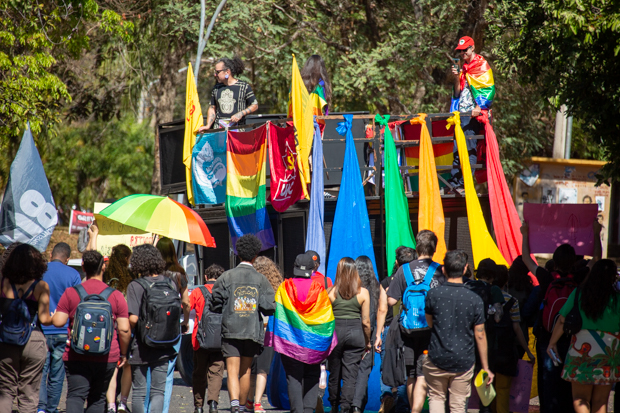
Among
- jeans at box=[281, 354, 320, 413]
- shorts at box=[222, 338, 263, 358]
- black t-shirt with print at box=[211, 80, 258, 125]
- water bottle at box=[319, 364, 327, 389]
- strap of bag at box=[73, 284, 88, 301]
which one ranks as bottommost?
water bottle at box=[319, 364, 327, 389]

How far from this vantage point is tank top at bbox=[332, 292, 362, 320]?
260 inches

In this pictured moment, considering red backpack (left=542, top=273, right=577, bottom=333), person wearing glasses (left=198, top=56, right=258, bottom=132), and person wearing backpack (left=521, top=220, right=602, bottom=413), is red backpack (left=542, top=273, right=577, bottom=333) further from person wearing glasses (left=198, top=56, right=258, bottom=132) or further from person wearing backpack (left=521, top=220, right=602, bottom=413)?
person wearing glasses (left=198, top=56, right=258, bottom=132)

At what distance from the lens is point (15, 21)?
1330 centimetres

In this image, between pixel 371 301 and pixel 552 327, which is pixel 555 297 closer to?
pixel 552 327

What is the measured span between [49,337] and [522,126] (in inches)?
476

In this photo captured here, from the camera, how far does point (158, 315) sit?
18.7 feet

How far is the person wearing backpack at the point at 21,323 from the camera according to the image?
5.25 meters

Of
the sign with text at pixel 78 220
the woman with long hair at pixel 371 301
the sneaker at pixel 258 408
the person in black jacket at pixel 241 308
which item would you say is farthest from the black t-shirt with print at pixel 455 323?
the sign with text at pixel 78 220

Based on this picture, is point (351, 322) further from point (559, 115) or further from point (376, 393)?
point (559, 115)

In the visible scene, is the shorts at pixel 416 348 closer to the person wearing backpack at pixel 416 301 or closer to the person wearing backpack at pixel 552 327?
the person wearing backpack at pixel 416 301

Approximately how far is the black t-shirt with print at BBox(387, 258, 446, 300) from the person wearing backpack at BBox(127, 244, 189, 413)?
1990 millimetres

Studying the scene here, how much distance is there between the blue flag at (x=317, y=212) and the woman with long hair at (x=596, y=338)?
3.05 metres

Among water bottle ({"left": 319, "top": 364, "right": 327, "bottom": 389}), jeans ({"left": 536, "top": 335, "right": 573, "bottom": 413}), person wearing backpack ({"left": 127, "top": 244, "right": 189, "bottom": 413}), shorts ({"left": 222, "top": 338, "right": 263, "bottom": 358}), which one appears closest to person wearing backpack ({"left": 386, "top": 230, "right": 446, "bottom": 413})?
jeans ({"left": 536, "top": 335, "right": 573, "bottom": 413})

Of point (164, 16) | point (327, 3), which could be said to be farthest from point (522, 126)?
point (164, 16)
